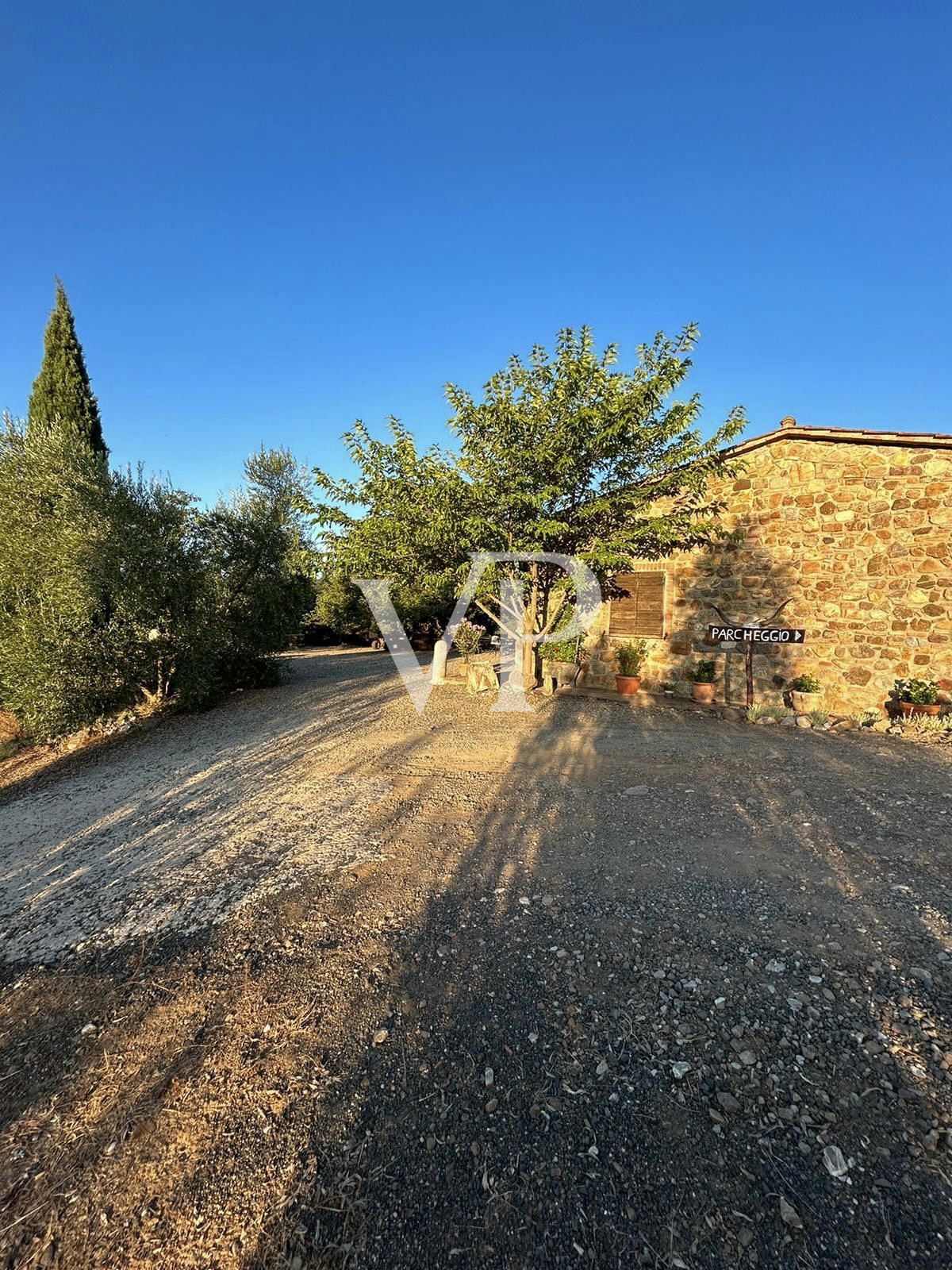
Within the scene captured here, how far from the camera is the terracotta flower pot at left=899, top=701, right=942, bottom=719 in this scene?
725 cm

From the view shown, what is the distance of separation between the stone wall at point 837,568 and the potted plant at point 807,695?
0.68 feet

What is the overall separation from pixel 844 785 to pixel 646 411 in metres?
5.50

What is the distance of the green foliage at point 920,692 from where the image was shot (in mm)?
7297

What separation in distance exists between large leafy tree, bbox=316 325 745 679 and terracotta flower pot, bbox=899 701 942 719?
3.69 meters

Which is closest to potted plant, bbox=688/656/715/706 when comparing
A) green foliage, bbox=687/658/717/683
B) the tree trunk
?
green foliage, bbox=687/658/717/683

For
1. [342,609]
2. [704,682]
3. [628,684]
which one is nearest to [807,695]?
[704,682]

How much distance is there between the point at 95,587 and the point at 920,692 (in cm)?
1235

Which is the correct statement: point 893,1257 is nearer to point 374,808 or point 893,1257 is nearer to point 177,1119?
point 177,1119

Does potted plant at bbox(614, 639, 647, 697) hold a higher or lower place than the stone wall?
lower

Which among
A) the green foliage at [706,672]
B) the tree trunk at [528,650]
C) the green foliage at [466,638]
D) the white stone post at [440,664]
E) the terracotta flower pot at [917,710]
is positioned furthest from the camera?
the green foliage at [466,638]

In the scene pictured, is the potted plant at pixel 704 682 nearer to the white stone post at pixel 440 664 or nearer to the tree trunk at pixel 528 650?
the tree trunk at pixel 528 650

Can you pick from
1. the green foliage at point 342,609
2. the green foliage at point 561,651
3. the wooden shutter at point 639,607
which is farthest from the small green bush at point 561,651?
the green foliage at point 342,609

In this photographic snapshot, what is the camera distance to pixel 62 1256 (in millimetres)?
1493

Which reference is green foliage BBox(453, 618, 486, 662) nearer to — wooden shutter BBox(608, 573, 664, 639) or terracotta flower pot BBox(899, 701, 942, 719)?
wooden shutter BBox(608, 573, 664, 639)
